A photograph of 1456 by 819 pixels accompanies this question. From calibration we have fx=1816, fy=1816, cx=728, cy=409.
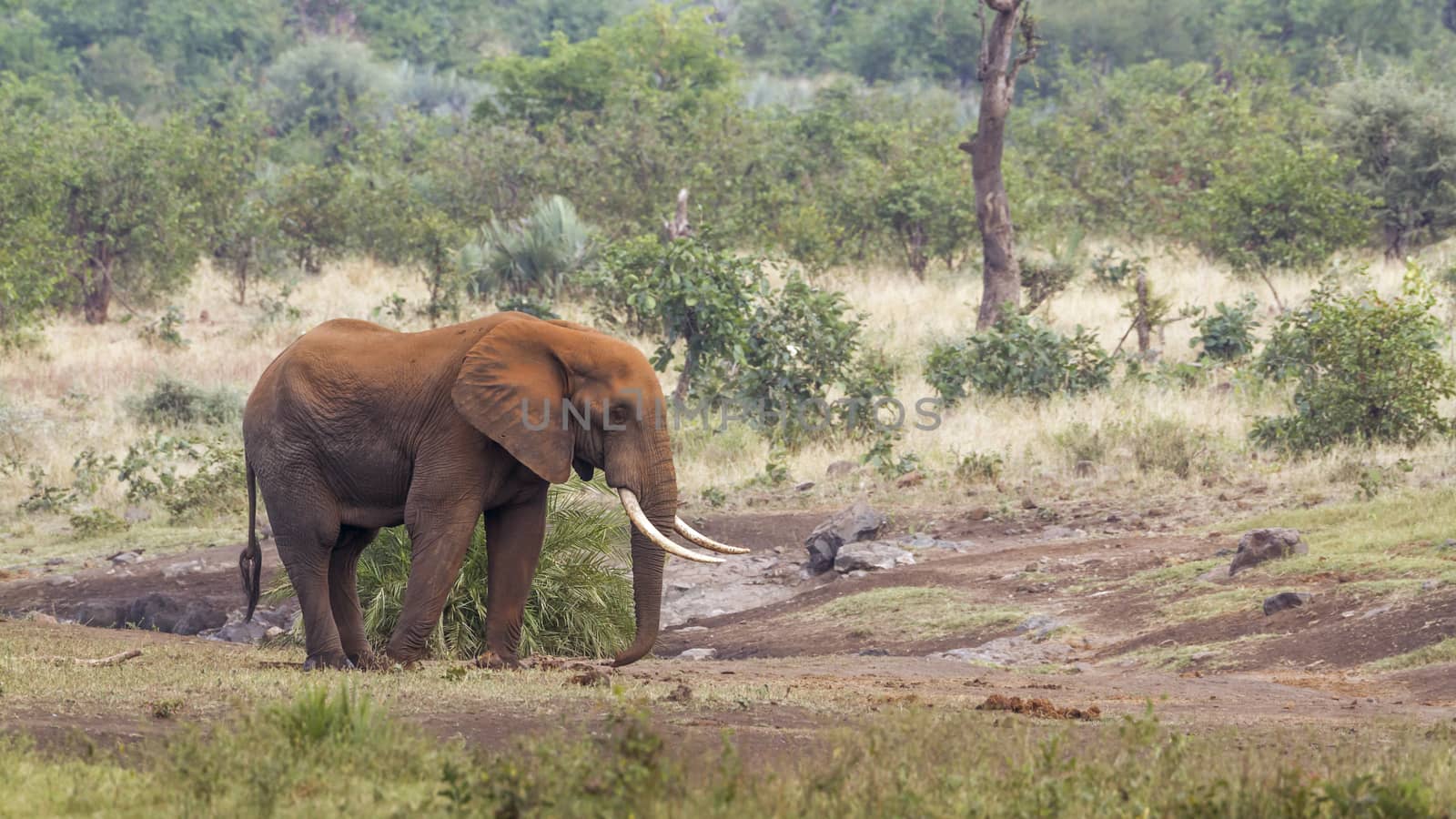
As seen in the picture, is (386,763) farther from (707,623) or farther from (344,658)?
(707,623)

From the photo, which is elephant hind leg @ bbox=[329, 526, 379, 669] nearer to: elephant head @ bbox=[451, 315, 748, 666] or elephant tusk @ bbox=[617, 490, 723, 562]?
elephant head @ bbox=[451, 315, 748, 666]

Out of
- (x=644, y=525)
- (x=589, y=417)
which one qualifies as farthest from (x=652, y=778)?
(x=589, y=417)

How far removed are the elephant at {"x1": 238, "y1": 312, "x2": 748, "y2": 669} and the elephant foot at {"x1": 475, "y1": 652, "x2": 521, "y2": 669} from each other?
0.05ft

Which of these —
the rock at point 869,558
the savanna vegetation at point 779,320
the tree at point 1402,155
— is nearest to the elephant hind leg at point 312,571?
the savanna vegetation at point 779,320

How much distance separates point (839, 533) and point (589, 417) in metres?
5.17

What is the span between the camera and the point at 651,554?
28.4 feet

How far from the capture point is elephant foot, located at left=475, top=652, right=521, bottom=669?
29.2 ft

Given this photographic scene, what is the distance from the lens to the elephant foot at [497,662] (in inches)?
350

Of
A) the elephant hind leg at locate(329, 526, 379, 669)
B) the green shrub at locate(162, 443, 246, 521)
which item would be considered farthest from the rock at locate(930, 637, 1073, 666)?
the green shrub at locate(162, 443, 246, 521)

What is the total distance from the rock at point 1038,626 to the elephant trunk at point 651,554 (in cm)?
295

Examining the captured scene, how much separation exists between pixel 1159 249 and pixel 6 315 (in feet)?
54.0

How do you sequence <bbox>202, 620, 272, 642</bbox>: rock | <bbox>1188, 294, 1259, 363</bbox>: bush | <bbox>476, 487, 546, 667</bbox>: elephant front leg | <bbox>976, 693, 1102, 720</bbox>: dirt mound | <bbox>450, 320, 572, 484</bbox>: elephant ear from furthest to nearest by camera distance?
<bbox>1188, 294, 1259, 363</bbox>: bush → <bbox>202, 620, 272, 642</bbox>: rock → <bbox>476, 487, 546, 667</bbox>: elephant front leg → <bbox>450, 320, 572, 484</bbox>: elephant ear → <bbox>976, 693, 1102, 720</bbox>: dirt mound

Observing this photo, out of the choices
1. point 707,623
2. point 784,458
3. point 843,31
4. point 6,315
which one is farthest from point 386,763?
point 843,31

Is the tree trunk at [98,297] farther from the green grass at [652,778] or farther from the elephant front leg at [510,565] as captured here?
the green grass at [652,778]
